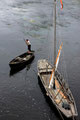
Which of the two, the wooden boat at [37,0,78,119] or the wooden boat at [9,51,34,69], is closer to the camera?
the wooden boat at [37,0,78,119]

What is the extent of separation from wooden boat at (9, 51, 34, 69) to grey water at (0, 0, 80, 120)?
1618 mm

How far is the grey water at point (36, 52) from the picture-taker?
3866cm

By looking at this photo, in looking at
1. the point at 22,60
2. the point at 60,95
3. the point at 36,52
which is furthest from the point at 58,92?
the point at 36,52

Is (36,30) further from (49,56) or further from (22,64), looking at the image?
(22,64)

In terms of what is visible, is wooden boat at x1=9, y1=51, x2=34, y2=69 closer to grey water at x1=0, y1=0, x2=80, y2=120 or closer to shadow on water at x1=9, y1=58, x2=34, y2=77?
shadow on water at x1=9, y1=58, x2=34, y2=77

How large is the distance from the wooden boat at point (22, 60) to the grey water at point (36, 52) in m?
1.62

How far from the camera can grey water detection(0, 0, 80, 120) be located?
127 ft

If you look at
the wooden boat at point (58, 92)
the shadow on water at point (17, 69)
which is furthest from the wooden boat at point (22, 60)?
the wooden boat at point (58, 92)

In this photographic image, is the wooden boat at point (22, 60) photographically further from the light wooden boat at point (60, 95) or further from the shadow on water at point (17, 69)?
the light wooden boat at point (60, 95)

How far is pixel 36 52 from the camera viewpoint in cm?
6338

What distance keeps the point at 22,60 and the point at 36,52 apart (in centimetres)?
1047

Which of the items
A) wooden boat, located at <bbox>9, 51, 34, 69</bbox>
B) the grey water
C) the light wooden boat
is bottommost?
the grey water

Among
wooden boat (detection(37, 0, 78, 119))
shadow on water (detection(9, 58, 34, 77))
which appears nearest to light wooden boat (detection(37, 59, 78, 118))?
wooden boat (detection(37, 0, 78, 119))

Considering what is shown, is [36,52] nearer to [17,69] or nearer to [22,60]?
[22,60]
